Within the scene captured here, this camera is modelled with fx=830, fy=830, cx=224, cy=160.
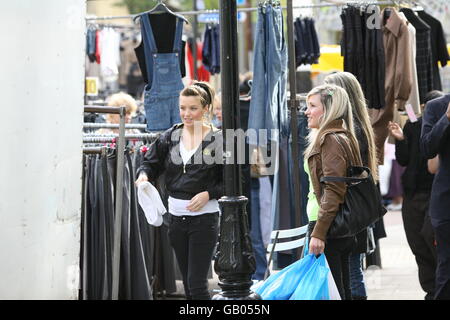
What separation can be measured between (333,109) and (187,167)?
1362 mm

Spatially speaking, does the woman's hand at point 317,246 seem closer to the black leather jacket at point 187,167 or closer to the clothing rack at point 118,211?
the black leather jacket at point 187,167

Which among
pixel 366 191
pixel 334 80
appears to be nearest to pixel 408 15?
pixel 334 80

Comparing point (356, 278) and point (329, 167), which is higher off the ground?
point (329, 167)

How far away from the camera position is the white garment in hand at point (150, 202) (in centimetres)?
608

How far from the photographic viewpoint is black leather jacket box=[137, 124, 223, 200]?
20.4 feet

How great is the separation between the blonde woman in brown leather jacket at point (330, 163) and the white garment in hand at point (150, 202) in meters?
1.21

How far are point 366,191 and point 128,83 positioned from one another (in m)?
14.3

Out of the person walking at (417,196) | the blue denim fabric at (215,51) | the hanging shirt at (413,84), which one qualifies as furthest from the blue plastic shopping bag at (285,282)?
the blue denim fabric at (215,51)

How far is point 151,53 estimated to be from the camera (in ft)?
26.2

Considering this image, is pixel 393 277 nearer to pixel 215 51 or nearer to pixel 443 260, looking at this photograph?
pixel 443 260

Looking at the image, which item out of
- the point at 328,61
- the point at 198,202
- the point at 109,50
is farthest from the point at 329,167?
the point at 109,50

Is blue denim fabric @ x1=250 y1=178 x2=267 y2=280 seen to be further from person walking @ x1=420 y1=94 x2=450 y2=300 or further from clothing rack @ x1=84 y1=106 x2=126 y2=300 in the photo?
person walking @ x1=420 y1=94 x2=450 y2=300

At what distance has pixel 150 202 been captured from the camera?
6109 millimetres
